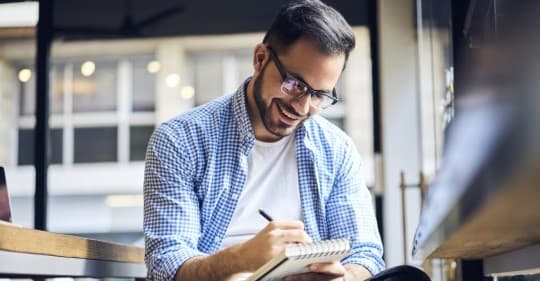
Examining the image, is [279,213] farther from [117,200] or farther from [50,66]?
[50,66]

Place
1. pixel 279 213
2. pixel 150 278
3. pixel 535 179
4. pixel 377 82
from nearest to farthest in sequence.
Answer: pixel 535 179 < pixel 150 278 < pixel 279 213 < pixel 377 82

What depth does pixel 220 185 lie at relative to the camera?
1.62 metres

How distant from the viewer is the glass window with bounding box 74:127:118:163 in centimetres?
471

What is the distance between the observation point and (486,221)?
0.64 meters

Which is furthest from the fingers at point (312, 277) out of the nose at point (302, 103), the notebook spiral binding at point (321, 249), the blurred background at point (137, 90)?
the blurred background at point (137, 90)

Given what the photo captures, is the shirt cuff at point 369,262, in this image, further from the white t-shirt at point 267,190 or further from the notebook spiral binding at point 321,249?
the notebook spiral binding at point 321,249

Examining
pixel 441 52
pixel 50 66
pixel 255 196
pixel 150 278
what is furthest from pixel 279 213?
pixel 50 66

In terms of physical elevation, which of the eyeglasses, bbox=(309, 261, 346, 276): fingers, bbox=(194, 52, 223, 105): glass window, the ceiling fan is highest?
the ceiling fan

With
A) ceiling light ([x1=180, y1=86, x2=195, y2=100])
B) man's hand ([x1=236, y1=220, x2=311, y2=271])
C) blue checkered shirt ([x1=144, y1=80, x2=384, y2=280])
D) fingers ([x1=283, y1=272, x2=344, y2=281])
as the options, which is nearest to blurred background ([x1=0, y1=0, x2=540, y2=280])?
ceiling light ([x1=180, y1=86, x2=195, y2=100])

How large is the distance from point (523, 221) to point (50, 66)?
4441 millimetres

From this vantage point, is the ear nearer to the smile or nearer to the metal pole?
the smile

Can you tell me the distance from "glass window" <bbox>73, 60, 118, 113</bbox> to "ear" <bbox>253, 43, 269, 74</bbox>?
324cm

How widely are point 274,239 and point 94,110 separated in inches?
145

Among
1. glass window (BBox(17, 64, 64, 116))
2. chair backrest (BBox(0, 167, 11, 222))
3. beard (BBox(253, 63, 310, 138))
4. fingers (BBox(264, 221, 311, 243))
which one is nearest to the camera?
fingers (BBox(264, 221, 311, 243))
